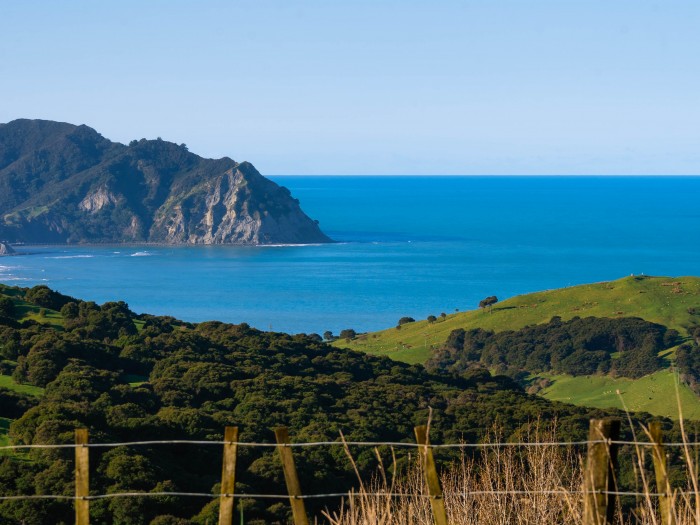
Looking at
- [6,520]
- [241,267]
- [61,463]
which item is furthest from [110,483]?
[241,267]

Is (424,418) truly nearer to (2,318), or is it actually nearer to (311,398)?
(311,398)

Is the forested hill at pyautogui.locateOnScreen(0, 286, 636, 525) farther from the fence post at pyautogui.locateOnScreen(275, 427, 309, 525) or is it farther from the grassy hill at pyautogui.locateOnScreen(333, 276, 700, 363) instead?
the grassy hill at pyautogui.locateOnScreen(333, 276, 700, 363)

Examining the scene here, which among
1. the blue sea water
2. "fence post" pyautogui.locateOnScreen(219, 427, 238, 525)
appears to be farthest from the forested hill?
the blue sea water

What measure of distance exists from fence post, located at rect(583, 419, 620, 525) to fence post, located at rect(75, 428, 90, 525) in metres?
3.18

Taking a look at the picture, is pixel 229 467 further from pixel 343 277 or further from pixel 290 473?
pixel 343 277

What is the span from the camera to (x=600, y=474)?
21.6ft

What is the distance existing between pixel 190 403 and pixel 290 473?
3345 centimetres

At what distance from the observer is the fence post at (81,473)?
671cm

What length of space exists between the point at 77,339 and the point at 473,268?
122736mm

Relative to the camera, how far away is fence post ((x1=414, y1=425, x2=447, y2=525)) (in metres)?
6.69

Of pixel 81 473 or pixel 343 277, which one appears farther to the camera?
pixel 343 277

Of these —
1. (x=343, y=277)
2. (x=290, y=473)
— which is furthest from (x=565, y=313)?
(x=343, y=277)

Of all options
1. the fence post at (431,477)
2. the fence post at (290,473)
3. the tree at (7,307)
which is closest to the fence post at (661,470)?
the fence post at (431,477)

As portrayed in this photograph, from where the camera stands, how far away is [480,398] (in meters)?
45.3
